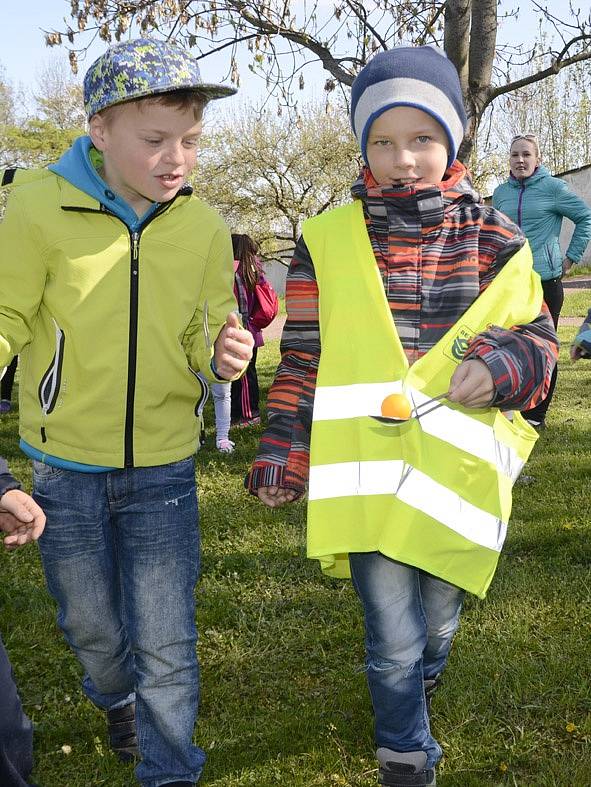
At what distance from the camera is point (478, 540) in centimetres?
234

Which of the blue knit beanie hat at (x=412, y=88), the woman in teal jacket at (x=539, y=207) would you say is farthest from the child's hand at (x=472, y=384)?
the woman in teal jacket at (x=539, y=207)

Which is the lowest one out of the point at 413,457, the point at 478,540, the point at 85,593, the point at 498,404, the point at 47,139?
the point at 85,593

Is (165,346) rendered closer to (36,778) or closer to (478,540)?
(478,540)

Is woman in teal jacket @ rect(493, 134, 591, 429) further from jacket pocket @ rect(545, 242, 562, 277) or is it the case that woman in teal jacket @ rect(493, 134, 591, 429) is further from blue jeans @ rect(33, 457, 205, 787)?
blue jeans @ rect(33, 457, 205, 787)

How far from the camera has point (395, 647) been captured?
7.68ft

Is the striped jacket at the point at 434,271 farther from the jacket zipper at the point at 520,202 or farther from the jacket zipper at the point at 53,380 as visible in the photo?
the jacket zipper at the point at 520,202

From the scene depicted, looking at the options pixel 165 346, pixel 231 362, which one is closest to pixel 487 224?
pixel 231 362

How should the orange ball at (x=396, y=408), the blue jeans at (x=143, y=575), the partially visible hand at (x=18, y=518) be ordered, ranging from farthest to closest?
the blue jeans at (x=143, y=575) < the orange ball at (x=396, y=408) < the partially visible hand at (x=18, y=518)

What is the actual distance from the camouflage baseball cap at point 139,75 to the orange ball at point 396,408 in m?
0.98

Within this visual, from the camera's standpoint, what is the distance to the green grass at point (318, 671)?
2760mm

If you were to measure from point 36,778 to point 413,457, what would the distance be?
1670mm

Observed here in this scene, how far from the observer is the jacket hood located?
2.34 m

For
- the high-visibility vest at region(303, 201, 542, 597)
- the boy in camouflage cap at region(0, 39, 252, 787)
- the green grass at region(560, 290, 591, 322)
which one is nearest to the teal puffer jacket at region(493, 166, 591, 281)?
the high-visibility vest at region(303, 201, 542, 597)

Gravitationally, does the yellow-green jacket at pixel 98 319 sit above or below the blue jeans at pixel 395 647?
above
